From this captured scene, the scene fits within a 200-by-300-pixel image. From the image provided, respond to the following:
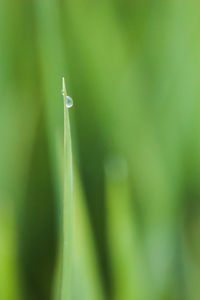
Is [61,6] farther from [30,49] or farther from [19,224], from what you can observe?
[19,224]

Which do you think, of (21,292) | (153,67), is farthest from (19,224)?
(153,67)

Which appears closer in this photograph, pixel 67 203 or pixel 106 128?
pixel 67 203

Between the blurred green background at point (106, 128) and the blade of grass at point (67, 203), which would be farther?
the blurred green background at point (106, 128)

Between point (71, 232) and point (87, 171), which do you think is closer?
point (71, 232)

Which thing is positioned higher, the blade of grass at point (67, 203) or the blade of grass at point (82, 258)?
the blade of grass at point (67, 203)

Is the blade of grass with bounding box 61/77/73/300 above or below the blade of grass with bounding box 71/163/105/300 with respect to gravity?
above

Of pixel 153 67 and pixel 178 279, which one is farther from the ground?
pixel 153 67

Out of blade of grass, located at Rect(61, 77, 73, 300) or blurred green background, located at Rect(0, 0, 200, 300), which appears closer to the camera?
blade of grass, located at Rect(61, 77, 73, 300)
